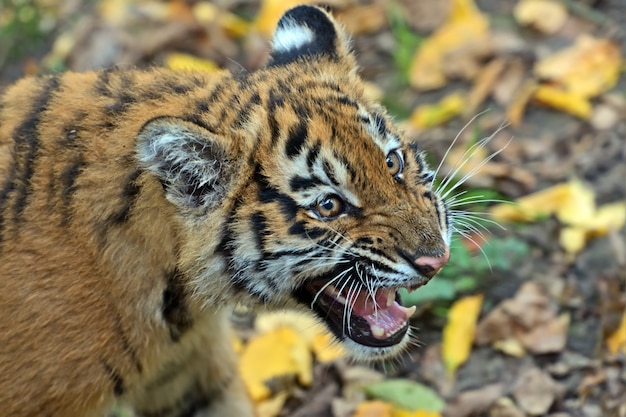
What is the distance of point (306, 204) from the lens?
3.10 metres

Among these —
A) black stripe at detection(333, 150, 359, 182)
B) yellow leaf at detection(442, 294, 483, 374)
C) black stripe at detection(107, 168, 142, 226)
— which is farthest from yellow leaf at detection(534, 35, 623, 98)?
black stripe at detection(107, 168, 142, 226)

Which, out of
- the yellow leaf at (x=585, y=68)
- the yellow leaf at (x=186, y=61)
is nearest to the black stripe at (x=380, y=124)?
the yellow leaf at (x=585, y=68)

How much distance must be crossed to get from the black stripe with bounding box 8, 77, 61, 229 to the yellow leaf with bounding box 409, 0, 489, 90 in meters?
3.06

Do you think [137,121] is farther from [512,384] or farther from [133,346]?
[512,384]

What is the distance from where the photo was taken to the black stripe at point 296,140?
3.12 m

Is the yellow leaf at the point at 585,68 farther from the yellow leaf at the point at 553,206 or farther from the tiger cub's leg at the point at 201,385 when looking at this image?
the tiger cub's leg at the point at 201,385

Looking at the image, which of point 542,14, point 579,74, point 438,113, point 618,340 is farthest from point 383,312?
point 542,14

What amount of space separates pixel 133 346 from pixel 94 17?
14.0 feet

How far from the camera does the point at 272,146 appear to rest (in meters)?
3.15

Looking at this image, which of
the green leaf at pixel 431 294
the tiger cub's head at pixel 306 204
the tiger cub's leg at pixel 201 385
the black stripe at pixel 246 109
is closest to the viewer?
the tiger cub's head at pixel 306 204

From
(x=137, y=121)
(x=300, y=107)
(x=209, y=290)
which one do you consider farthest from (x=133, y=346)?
(x=300, y=107)

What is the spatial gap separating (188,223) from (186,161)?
0.23m

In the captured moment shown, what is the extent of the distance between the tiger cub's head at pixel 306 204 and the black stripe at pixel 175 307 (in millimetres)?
101

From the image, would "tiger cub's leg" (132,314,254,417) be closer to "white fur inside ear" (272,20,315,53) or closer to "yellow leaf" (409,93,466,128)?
"white fur inside ear" (272,20,315,53)
